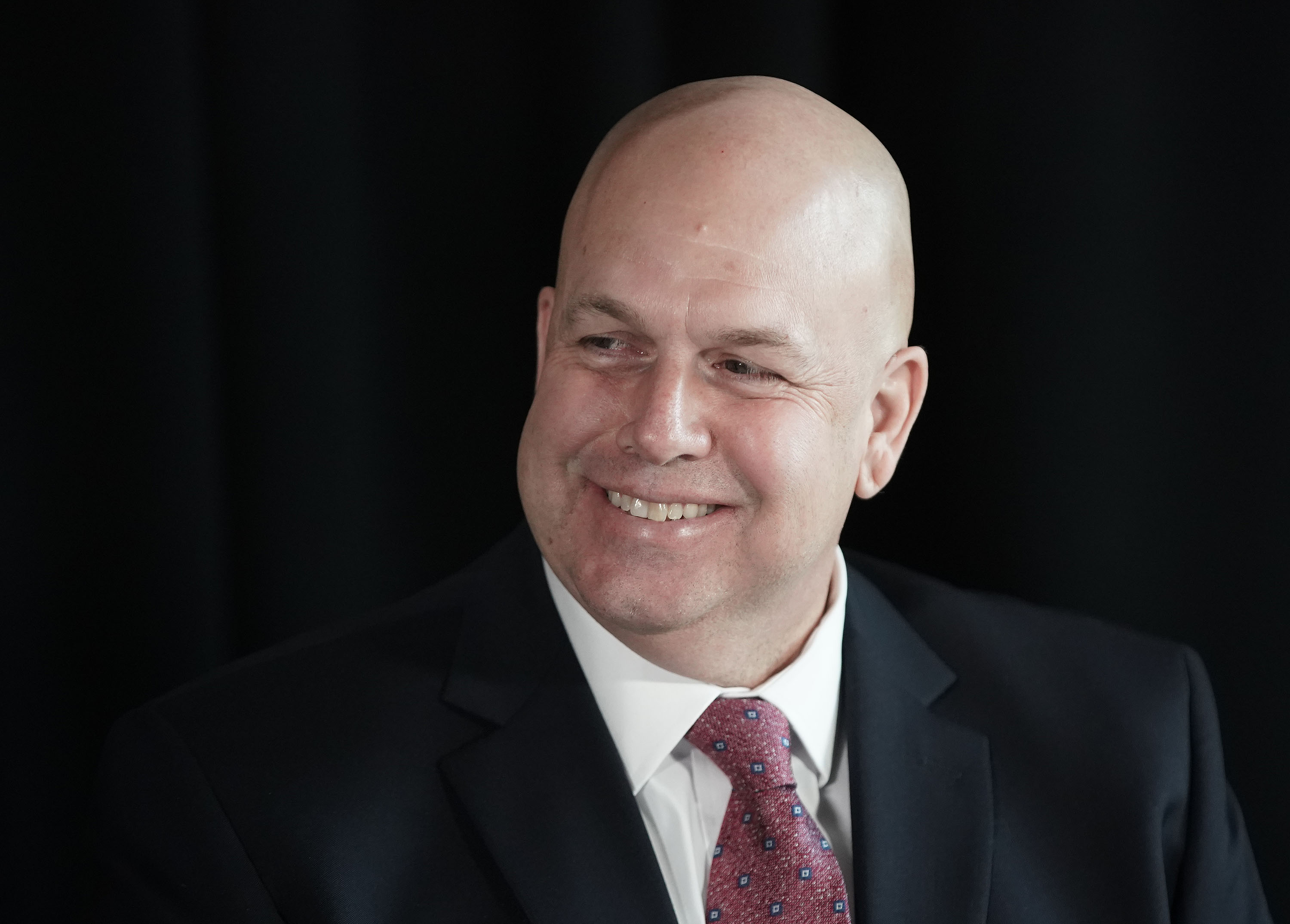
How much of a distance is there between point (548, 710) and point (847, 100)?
1.14 m

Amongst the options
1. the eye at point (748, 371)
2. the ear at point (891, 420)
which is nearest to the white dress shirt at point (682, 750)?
the ear at point (891, 420)

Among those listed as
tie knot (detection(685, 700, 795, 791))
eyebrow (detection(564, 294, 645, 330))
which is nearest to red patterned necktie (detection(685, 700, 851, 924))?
tie knot (detection(685, 700, 795, 791))

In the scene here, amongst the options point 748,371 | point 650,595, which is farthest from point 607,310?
point 650,595

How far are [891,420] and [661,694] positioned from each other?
1.42ft

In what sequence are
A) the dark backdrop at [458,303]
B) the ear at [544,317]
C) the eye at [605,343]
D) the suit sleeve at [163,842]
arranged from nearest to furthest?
the suit sleeve at [163,842]
the eye at [605,343]
the ear at [544,317]
the dark backdrop at [458,303]

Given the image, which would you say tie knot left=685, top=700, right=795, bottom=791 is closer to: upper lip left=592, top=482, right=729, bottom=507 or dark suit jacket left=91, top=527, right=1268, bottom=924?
dark suit jacket left=91, top=527, right=1268, bottom=924

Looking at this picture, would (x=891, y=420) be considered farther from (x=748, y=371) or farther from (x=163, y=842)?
(x=163, y=842)

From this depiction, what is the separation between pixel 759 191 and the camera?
1469 millimetres

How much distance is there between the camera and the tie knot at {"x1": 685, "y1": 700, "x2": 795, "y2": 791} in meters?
1.55

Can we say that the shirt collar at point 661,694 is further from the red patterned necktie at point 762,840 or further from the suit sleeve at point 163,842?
the suit sleeve at point 163,842

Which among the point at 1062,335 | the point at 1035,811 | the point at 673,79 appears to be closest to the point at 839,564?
the point at 1035,811

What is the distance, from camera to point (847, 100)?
2195 millimetres

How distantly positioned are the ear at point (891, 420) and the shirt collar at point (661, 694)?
183 millimetres

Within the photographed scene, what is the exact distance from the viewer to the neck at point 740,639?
157 cm
